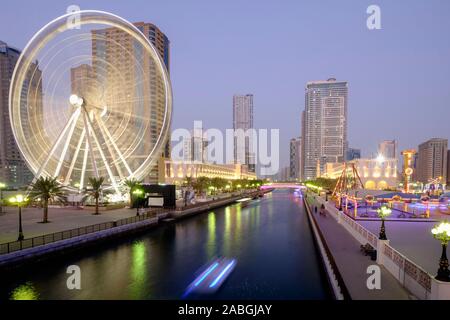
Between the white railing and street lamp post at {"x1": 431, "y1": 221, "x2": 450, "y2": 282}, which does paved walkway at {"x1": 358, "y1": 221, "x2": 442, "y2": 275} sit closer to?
the white railing

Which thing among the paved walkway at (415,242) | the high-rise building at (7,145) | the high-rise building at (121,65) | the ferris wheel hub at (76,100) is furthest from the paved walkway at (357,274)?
the high-rise building at (7,145)

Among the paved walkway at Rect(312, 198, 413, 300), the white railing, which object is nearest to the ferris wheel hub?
the paved walkway at Rect(312, 198, 413, 300)

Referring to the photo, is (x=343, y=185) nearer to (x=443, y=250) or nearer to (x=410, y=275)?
(x=410, y=275)

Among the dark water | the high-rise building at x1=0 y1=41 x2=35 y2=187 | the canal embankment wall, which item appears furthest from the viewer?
the high-rise building at x1=0 y1=41 x2=35 y2=187

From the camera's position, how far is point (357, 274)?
13195 millimetres

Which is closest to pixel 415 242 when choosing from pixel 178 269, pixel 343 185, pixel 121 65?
pixel 178 269

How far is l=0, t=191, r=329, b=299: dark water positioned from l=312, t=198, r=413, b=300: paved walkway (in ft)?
8.60

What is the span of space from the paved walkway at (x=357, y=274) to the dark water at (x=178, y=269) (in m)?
2.62

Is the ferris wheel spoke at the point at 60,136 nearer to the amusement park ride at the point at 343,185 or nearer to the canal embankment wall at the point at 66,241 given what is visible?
the canal embankment wall at the point at 66,241

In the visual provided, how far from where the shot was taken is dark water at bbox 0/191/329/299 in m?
16.7

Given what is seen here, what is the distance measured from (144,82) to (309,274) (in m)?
33.5

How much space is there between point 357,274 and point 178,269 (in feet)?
44.2

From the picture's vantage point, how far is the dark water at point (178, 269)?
16688 mm

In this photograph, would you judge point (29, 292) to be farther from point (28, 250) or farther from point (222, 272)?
point (222, 272)
